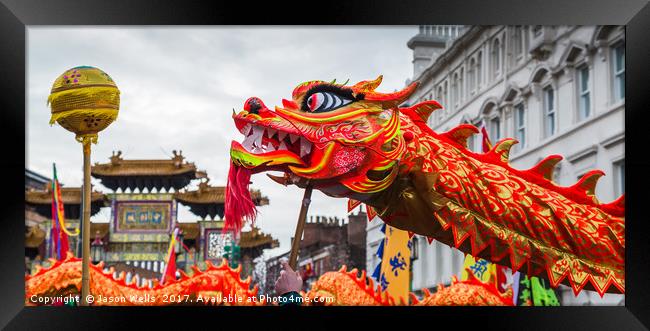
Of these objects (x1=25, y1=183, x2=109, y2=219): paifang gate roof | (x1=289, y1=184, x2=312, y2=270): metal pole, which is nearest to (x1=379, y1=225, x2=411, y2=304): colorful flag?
(x1=289, y1=184, x2=312, y2=270): metal pole

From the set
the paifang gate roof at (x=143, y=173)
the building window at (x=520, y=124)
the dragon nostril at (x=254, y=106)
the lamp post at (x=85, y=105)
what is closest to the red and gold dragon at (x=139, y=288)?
the lamp post at (x=85, y=105)

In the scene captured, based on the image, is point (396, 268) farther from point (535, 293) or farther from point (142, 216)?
point (142, 216)

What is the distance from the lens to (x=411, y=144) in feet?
19.1

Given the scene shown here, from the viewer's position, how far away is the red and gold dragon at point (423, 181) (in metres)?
5.68

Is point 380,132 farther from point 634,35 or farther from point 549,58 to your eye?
point 549,58

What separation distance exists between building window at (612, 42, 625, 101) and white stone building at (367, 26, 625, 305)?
1 centimetres

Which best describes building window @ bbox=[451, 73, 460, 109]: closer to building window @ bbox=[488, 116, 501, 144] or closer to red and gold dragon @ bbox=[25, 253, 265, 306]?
building window @ bbox=[488, 116, 501, 144]

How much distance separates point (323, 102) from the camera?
5.79 m

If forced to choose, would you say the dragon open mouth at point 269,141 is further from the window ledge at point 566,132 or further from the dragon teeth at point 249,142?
the window ledge at point 566,132

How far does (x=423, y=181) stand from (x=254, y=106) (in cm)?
113

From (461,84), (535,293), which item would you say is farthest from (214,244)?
(535,293)

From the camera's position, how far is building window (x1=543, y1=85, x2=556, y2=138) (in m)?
12.3
